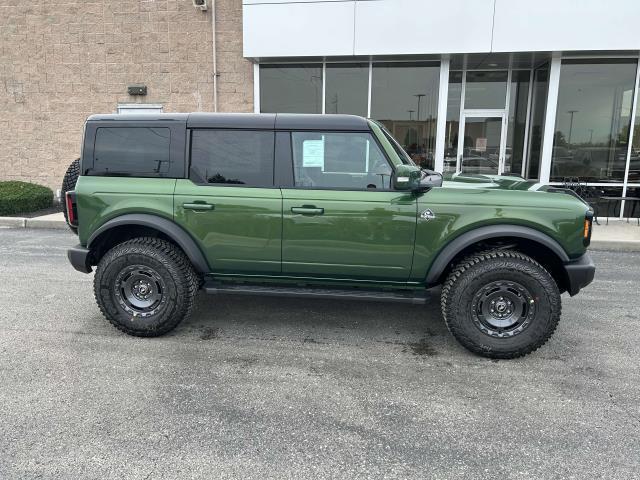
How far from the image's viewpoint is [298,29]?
33.3 ft

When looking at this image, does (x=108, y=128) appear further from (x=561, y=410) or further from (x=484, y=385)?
(x=561, y=410)

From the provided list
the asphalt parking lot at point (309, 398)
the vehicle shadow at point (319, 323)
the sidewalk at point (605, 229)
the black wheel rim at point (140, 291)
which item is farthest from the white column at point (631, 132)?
the black wheel rim at point (140, 291)

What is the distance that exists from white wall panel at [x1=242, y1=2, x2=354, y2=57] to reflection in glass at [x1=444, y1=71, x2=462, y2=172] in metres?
2.72

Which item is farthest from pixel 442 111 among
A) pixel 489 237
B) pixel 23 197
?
pixel 23 197

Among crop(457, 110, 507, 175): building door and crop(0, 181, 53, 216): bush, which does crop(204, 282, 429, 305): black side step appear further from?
crop(0, 181, 53, 216): bush

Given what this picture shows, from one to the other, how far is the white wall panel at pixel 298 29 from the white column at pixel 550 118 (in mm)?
4272

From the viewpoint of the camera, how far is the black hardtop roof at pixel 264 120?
3.99m

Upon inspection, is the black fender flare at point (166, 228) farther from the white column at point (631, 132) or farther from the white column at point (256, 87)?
the white column at point (631, 132)

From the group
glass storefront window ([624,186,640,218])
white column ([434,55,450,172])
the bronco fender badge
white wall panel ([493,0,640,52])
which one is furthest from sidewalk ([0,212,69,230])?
glass storefront window ([624,186,640,218])

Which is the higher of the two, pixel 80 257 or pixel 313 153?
pixel 313 153

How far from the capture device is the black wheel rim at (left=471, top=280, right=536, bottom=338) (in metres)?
3.78

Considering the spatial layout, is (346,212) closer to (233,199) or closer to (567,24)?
(233,199)

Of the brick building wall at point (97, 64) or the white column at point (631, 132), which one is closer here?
the white column at point (631, 132)

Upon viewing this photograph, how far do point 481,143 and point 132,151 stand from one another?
359 inches
